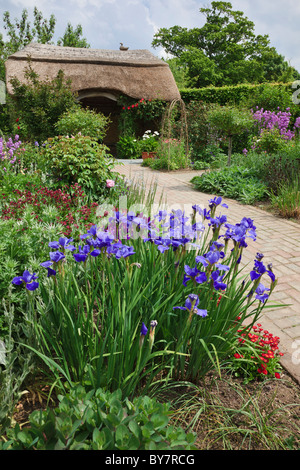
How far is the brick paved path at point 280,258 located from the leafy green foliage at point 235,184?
24cm

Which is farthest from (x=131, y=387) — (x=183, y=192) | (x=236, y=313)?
(x=183, y=192)

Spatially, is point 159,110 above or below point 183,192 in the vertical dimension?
above

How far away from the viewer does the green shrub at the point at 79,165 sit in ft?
14.6

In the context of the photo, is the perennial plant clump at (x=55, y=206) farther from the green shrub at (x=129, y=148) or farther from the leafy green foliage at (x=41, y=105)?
the green shrub at (x=129, y=148)

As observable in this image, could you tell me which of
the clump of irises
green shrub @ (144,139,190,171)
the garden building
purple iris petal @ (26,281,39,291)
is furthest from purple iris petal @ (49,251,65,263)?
the garden building

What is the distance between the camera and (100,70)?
15.4m

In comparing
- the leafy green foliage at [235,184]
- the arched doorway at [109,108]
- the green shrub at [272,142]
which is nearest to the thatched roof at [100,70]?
the arched doorway at [109,108]

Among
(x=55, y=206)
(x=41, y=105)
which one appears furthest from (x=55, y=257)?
(x=41, y=105)

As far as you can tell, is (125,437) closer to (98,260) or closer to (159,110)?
(98,260)

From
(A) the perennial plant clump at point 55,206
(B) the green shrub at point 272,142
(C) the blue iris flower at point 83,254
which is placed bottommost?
(A) the perennial plant clump at point 55,206

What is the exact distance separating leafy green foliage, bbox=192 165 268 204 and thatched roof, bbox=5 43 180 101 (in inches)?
344

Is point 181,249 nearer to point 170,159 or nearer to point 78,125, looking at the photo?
point 78,125

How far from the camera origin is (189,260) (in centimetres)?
212
